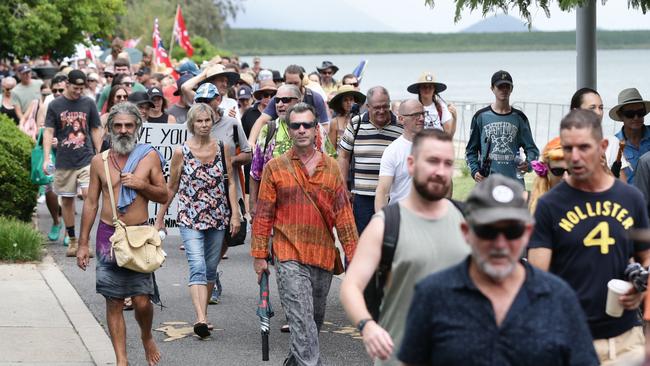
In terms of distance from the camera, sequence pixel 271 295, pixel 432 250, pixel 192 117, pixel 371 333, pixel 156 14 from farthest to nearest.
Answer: pixel 156 14
pixel 271 295
pixel 192 117
pixel 432 250
pixel 371 333

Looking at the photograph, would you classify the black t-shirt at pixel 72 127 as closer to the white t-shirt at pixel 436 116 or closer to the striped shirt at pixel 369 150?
the white t-shirt at pixel 436 116

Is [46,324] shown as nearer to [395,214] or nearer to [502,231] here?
[395,214]

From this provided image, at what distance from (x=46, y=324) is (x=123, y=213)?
202 centimetres

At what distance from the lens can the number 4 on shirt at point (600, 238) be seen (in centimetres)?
509

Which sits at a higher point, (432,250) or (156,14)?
(156,14)

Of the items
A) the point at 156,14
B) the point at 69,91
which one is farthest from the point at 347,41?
the point at 69,91

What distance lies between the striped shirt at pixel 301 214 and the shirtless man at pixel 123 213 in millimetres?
896

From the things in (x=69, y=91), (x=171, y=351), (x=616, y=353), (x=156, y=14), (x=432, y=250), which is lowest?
(x=171, y=351)

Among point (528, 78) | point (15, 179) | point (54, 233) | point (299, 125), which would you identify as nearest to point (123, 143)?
point (299, 125)

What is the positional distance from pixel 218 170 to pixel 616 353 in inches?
190

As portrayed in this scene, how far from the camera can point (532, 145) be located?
34.8 feet

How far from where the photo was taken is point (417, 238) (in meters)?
4.96

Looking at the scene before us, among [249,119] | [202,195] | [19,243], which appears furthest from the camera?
[249,119]

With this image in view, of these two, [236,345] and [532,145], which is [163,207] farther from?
[532,145]
